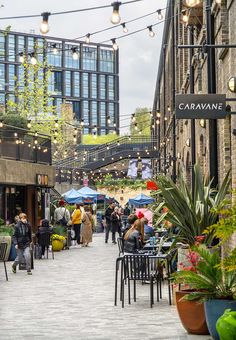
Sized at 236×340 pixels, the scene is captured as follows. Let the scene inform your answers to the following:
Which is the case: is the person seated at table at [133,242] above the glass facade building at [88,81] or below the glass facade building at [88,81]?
below

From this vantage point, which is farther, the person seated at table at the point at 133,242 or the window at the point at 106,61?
the window at the point at 106,61

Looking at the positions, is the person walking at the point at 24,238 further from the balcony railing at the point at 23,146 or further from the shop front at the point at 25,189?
the balcony railing at the point at 23,146

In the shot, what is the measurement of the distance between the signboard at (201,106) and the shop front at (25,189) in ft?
56.1

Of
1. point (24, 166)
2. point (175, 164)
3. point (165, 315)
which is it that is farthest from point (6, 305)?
point (175, 164)

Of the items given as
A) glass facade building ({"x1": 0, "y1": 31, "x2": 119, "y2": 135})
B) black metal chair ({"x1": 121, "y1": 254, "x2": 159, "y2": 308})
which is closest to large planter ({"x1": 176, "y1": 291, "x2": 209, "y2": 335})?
black metal chair ({"x1": 121, "y1": 254, "x2": 159, "y2": 308})

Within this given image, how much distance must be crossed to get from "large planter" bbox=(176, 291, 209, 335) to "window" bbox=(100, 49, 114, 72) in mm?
133883

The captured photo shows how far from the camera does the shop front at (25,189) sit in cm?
2792

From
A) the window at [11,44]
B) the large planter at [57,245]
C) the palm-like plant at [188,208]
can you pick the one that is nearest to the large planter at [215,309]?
the palm-like plant at [188,208]

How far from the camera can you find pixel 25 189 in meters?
31.0

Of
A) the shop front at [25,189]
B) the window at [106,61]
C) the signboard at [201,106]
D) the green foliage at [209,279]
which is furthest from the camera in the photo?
the window at [106,61]

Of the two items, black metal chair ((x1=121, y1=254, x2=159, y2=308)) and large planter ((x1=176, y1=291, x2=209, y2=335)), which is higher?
black metal chair ((x1=121, y1=254, x2=159, y2=308))

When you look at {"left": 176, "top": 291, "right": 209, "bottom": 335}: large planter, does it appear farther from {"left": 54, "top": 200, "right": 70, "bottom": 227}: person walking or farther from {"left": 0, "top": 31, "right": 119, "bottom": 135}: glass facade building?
{"left": 0, "top": 31, "right": 119, "bottom": 135}: glass facade building

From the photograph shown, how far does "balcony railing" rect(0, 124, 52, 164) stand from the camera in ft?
92.9

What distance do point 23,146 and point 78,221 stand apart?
3.92 meters
